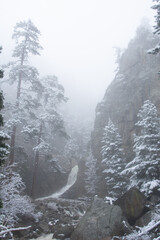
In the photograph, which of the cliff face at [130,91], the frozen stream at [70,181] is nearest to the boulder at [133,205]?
the cliff face at [130,91]

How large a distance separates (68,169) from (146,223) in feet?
122

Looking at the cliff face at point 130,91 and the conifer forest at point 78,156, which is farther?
the cliff face at point 130,91

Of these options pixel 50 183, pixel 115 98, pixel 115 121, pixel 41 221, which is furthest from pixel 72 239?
pixel 115 98

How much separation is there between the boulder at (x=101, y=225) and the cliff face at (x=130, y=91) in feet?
79.7

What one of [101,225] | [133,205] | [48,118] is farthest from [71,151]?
[101,225]

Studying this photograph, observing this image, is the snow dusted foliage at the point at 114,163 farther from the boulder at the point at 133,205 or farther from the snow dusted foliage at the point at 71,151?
the snow dusted foliage at the point at 71,151

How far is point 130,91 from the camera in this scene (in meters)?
46.0

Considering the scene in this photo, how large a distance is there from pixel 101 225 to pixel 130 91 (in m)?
37.5

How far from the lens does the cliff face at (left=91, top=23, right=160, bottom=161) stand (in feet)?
134

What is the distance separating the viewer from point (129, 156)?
3634 centimetres

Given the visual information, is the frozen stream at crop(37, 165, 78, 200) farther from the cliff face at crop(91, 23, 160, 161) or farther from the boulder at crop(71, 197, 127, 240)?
the boulder at crop(71, 197, 127, 240)

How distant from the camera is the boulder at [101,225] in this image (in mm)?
11519

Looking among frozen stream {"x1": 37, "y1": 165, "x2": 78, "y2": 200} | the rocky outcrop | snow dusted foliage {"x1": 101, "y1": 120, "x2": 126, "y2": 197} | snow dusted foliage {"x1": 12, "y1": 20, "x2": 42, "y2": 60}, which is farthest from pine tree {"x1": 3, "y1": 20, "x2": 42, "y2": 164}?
frozen stream {"x1": 37, "y1": 165, "x2": 78, "y2": 200}

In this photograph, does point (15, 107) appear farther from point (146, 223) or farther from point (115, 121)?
point (115, 121)
